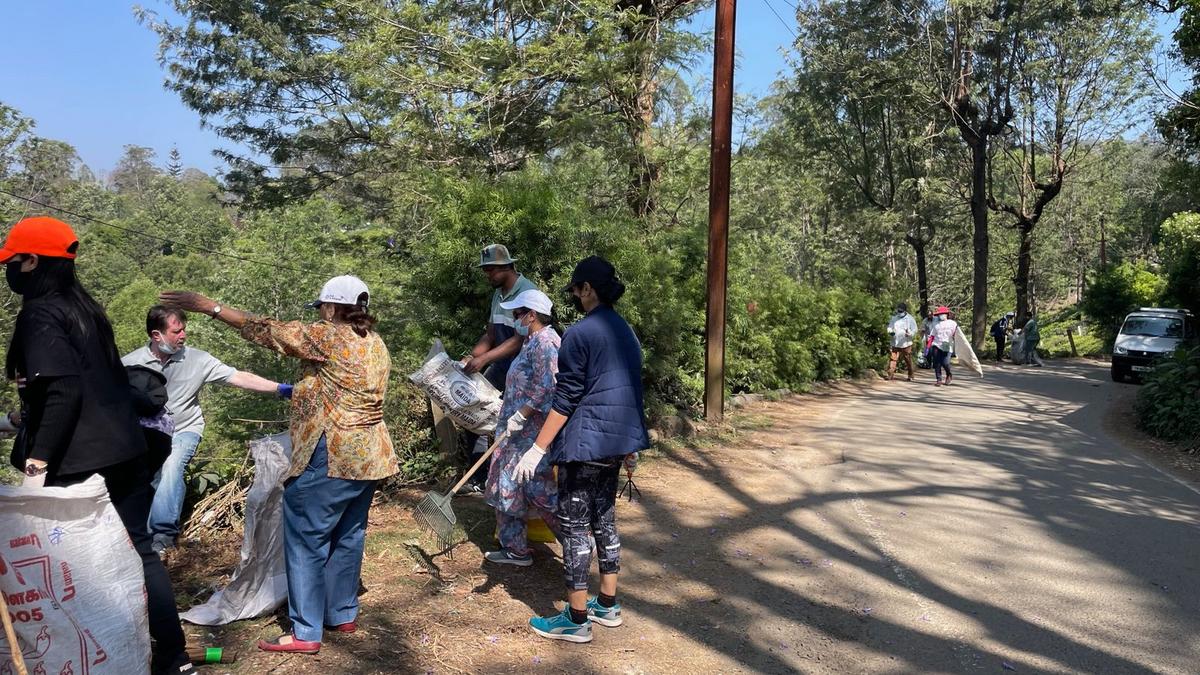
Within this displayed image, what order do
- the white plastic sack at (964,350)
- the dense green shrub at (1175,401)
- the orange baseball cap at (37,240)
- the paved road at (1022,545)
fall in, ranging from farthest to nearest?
the white plastic sack at (964,350) → the dense green shrub at (1175,401) → the paved road at (1022,545) → the orange baseball cap at (37,240)

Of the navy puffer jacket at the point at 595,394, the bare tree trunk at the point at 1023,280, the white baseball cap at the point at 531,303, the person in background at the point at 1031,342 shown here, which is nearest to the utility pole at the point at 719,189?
the white baseball cap at the point at 531,303

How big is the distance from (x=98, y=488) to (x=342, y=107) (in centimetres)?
1971

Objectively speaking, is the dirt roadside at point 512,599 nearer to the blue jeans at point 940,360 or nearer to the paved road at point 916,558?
the paved road at point 916,558

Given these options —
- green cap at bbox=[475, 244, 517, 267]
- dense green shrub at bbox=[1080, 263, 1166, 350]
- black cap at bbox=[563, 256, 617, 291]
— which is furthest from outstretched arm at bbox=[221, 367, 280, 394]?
dense green shrub at bbox=[1080, 263, 1166, 350]

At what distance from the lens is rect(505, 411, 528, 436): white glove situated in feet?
15.4

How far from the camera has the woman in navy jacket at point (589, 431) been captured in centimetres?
404

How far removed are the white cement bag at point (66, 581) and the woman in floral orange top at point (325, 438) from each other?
82 centimetres

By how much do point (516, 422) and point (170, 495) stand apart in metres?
2.27

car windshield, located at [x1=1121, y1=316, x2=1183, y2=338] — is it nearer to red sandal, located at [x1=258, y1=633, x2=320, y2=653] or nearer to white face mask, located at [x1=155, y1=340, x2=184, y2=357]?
white face mask, located at [x1=155, y1=340, x2=184, y2=357]

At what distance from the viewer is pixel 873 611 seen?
4914 millimetres

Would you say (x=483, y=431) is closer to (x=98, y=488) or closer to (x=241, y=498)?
(x=241, y=498)

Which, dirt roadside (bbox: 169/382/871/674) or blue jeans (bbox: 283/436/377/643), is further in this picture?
dirt roadside (bbox: 169/382/871/674)

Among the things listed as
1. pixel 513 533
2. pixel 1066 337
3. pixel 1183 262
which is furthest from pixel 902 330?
pixel 1066 337

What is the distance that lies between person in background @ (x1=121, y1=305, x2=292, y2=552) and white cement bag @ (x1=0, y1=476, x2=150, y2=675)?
176 cm
